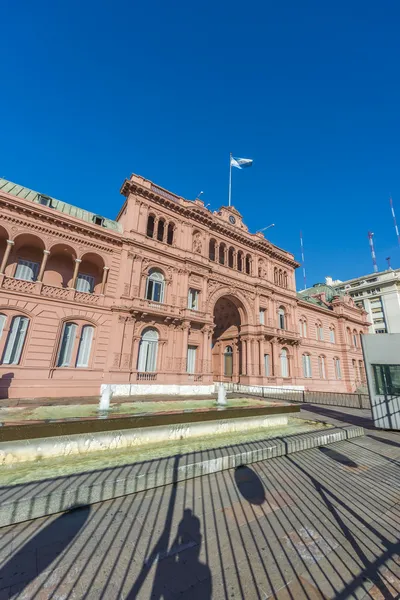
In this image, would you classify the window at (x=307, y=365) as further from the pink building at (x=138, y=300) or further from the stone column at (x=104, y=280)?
the stone column at (x=104, y=280)

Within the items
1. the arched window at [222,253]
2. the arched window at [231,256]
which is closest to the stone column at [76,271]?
the arched window at [222,253]

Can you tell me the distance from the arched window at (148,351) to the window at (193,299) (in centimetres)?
404

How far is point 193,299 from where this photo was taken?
2119 cm

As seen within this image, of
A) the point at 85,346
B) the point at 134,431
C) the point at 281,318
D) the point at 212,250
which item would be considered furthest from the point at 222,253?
the point at 134,431

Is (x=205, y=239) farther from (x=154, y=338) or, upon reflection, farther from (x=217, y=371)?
(x=217, y=371)

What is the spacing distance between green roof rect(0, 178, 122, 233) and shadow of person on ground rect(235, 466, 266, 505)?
17251 millimetres

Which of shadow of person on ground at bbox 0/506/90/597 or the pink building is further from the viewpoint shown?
the pink building

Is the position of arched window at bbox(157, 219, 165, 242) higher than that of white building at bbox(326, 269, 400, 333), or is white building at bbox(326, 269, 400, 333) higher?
white building at bbox(326, 269, 400, 333)

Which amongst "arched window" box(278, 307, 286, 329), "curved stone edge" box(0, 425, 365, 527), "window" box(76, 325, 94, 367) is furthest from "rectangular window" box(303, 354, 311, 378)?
"curved stone edge" box(0, 425, 365, 527)

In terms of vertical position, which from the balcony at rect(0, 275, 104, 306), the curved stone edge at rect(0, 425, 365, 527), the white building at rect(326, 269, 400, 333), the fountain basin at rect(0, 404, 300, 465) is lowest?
the curved stone edge at rect(0, 425, 365, 527)

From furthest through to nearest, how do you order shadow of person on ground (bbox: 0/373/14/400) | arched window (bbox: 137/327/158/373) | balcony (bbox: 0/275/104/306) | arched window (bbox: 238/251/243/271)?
arched window (bbox: 238/251/243/271) < arched window (bbox: 137/327/158/373) < balcony (bbox: 0/275/104/306) < shadow of person on ground (bbox: 0/373/14/400)

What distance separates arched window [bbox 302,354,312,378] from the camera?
2806cm

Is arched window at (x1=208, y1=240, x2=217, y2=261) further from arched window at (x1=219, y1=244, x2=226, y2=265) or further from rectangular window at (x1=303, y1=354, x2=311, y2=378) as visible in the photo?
rectangular window at (x1=303, y1=354, x2=311, y2=378)

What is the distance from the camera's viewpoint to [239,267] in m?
26.0
